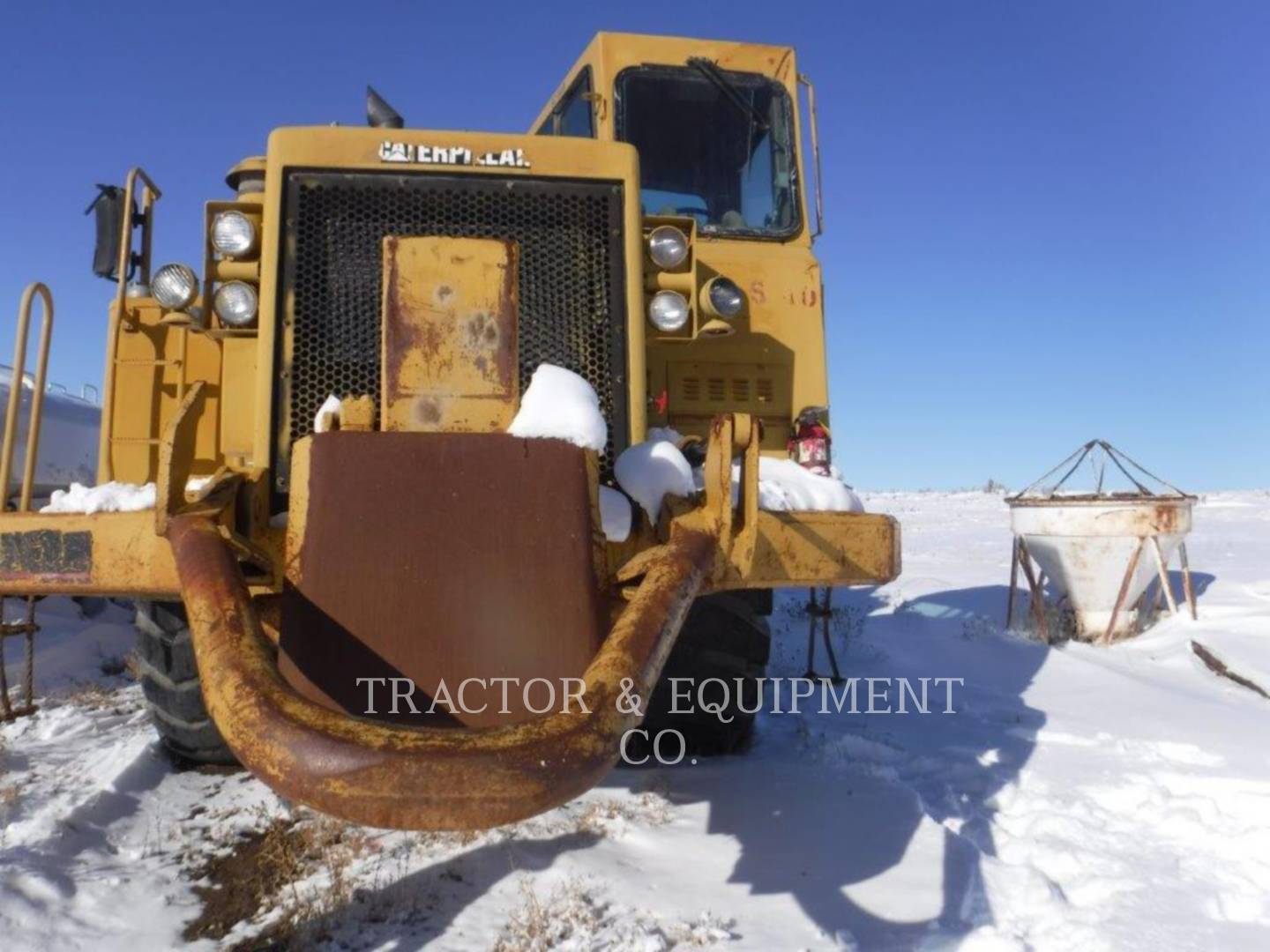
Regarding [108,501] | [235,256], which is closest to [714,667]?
[108,501]

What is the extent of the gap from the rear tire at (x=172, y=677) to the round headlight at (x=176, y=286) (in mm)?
1100

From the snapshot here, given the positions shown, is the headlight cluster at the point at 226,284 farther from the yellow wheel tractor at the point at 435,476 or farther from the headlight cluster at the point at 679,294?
the headlight cluster at the point at 679,294

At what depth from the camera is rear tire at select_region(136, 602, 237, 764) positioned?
139 inches

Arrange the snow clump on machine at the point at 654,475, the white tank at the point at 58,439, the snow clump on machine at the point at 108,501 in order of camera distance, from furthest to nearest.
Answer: the white tank at the point at 58,439, the snow clump on machine at the point at 654,475, the snow clump on machine at the point at 108,501

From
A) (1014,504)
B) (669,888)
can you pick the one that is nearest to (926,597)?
(1014,504)

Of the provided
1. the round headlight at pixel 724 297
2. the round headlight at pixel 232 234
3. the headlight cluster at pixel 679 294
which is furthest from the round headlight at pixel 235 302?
the round headlight at pixel 724 297

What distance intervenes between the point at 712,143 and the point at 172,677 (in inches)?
149

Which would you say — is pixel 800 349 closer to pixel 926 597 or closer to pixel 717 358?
pixel 717 358

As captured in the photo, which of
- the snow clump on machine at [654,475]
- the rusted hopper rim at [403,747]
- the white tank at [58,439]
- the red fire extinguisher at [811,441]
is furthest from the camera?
the white tank at [58,439]

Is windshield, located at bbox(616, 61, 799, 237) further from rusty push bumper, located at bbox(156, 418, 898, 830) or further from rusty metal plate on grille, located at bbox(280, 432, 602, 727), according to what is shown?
rusty push bumper, located at bbox(156, 418, 898, 830)

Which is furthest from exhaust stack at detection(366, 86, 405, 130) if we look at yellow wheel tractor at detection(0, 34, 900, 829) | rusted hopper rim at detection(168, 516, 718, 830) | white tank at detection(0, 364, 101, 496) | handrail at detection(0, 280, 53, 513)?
white tank at detection(0, 364, 101, 496)

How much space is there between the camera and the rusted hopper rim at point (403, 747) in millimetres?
1585

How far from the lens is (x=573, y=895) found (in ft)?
8.86

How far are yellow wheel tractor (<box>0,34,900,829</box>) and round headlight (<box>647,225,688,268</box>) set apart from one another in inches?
0.6
